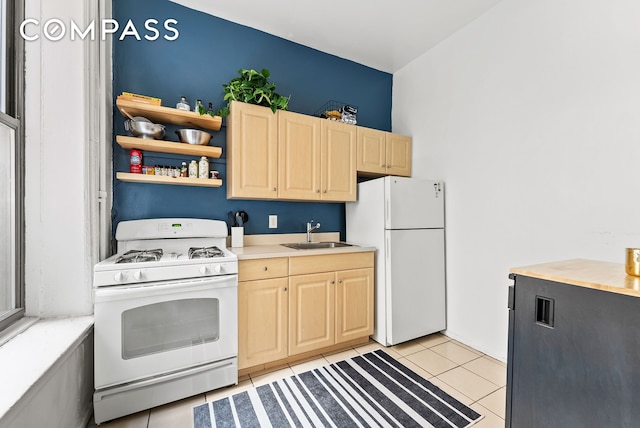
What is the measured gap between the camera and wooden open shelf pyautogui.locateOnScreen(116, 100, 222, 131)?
1.91 m

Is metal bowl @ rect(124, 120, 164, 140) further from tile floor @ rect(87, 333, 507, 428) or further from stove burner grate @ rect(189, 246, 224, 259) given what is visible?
tile floor @ rect(87, 333, 507, 428)

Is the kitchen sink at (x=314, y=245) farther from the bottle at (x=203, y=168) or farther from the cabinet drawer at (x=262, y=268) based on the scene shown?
the bottle at (x=203, y=168)

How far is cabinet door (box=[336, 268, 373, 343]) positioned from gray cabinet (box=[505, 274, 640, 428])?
1195 mm

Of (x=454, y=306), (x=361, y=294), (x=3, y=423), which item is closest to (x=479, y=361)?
(x=454, y=306)

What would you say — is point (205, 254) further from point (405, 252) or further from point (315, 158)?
point (405, 252)

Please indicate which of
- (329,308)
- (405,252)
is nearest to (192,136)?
(329,308)

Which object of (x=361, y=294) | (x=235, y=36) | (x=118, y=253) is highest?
(x=235, y=36)

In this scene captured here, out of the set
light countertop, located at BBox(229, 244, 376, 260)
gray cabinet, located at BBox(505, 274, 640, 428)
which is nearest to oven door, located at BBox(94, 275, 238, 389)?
light countertop, located at BBox(229, 244, 376, 260)

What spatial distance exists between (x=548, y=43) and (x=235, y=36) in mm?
2426

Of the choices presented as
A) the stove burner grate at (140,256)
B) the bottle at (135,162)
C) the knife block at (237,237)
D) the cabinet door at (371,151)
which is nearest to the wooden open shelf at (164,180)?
the bottle at (135,162)

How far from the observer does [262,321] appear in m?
2.01

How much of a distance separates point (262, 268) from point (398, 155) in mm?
1824

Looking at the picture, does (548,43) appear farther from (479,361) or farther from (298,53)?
(479,361)

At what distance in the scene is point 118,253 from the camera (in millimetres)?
1989
